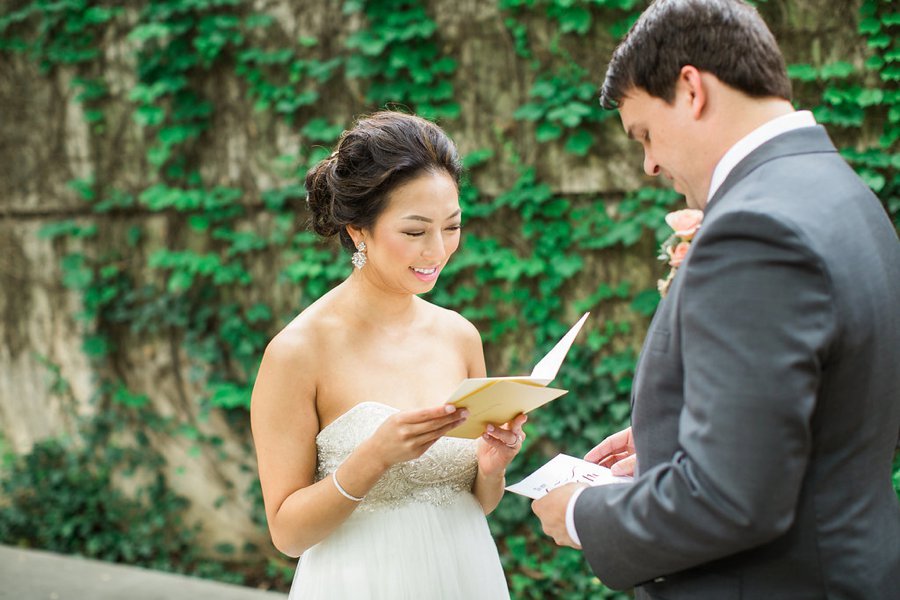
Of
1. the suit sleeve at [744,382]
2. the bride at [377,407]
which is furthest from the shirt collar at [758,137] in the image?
the bride at [377,407]

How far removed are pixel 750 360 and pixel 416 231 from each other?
114cm

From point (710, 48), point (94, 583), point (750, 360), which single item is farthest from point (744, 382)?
point (94, 583)

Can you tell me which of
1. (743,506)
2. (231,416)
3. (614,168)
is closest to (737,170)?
(743,506)

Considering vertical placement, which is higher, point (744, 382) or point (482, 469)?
point (744, 382)

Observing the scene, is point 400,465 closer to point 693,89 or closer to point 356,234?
point 356,234

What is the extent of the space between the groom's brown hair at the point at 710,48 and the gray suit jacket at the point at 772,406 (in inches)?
4.8

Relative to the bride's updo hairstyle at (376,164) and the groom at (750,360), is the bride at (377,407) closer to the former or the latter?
the bride's updo hairstyle at (376,164)

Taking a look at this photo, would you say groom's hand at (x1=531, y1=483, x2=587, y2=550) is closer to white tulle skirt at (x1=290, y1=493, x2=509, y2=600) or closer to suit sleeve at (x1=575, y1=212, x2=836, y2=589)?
suit sleeve at (x1=575, y1=212, x2=836, y2=589)

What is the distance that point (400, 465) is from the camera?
2.27 meters

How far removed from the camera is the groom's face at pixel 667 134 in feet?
4.95

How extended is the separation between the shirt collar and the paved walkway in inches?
134

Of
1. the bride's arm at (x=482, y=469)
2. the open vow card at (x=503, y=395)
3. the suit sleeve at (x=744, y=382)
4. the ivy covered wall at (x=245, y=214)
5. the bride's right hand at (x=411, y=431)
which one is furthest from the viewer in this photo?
the ivy covered wall at (x=245, y=214)

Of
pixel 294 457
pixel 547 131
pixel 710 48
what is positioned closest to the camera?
pixel 710 48

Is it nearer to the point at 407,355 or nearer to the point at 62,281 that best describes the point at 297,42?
the point at 62,281
